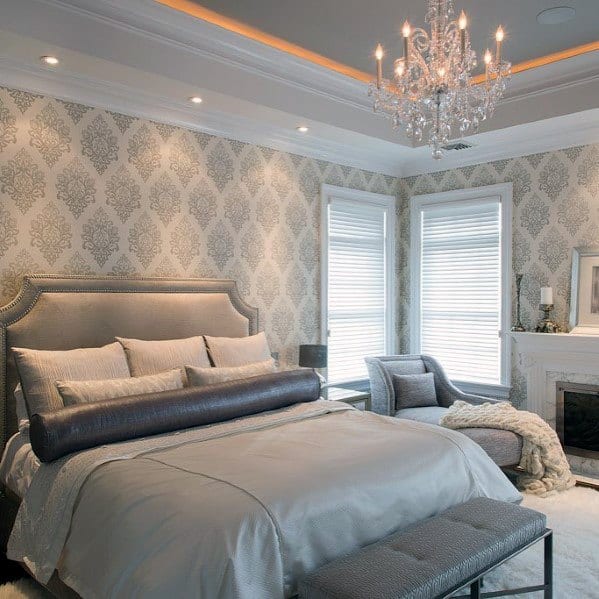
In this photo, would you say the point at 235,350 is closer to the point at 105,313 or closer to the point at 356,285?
the point at 105,313

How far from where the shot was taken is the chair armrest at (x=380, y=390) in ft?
15.9

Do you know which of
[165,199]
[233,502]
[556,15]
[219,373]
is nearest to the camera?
[233,502]

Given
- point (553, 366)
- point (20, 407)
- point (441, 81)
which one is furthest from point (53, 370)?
point (553, 366)

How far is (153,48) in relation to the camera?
341 cm

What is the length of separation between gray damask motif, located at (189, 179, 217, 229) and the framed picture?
2.94m

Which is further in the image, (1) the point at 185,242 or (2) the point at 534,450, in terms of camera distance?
(1) the point at 185,242

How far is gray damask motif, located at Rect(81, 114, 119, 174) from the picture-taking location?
377 cm

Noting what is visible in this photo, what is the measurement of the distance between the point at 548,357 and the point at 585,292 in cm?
60

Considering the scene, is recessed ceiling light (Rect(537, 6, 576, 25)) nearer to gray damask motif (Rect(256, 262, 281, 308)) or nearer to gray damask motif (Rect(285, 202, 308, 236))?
gray damask motif (Rect(285, 202, 308, 236))

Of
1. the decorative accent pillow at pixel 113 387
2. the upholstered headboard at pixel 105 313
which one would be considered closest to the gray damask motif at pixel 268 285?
the upholstered headboard at pixel 105 313

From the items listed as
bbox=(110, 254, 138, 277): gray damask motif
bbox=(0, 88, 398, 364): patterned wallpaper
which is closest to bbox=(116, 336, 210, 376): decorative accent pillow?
bbox=(110, 254, 138, 277): gray damask motif

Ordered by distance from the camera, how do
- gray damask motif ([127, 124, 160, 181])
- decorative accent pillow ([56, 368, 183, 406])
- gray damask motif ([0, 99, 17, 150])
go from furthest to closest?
gray damask motif ([127, 124, 160, 181]) → gray damask motif ([0, 99, 17, 150]) → decorative accent pillow ([56, 368, 183, 406])

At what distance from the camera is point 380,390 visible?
4867 millimetres

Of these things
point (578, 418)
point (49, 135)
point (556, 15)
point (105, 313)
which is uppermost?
point (556, 15)
